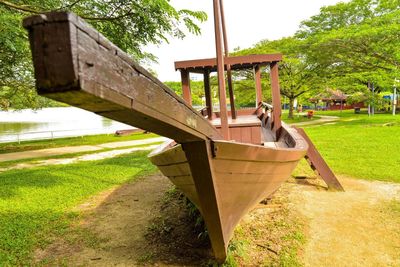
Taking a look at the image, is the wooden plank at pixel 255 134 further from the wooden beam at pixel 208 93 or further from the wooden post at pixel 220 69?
the wooden beam at pixel 208 93

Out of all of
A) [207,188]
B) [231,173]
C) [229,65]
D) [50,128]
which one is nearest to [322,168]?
[229,65]

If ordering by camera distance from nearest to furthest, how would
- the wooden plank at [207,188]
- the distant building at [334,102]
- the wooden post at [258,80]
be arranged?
the wooden plank at [207,188], the wooden post at [258,80], the distant building at [334,102]

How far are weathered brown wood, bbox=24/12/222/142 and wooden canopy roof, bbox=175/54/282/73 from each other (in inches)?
177

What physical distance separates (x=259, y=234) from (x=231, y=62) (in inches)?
126

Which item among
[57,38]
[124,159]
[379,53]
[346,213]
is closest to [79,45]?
[57,38]

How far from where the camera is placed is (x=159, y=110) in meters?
1.40

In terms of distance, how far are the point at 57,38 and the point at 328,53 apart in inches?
754

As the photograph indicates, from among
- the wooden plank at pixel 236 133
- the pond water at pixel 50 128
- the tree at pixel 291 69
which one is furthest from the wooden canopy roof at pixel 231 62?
the tree at pixel 291 69

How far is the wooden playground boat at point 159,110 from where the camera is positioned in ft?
3.12

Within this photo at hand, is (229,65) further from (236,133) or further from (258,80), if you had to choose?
(258,80)

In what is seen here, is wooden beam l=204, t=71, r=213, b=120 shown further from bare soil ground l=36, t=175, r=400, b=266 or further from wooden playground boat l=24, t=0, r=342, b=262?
wooden playground boat l=24, t=0, r=342, b=262

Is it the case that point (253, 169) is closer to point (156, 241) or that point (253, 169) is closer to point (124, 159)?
point (156, 241)

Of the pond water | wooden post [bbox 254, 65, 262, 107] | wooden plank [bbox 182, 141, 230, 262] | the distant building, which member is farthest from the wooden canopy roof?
the distant building

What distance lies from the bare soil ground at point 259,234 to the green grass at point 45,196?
0.32 meters
